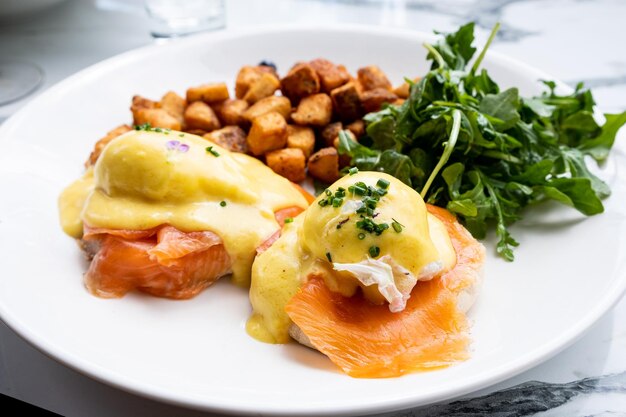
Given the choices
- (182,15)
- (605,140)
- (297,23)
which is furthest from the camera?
(182,15)

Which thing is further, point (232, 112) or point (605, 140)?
point (232, 112)

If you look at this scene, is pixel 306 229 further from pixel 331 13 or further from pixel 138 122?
pixel 331 13

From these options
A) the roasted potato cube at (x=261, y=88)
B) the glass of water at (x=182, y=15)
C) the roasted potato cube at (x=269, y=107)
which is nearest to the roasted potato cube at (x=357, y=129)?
the roasted potato cube at (x=269, y=107)

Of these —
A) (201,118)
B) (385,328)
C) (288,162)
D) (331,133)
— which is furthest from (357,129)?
(385,328)

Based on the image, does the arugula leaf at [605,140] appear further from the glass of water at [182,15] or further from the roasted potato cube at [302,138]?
the glass of water at [182,15]

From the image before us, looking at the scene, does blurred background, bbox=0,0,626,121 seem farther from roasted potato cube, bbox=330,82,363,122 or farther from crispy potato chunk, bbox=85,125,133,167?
crispy potato chunk, bbox=85,125,133,167

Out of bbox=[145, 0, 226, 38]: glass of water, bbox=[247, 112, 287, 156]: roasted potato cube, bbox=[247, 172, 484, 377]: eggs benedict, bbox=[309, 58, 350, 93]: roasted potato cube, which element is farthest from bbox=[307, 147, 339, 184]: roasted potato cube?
bbox=[145, 0, 226, 38]: glass of water

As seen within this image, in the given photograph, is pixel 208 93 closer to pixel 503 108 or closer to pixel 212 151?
pixel 212 151
